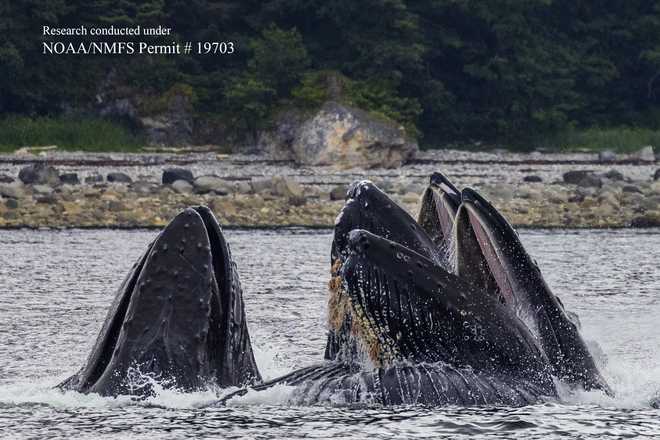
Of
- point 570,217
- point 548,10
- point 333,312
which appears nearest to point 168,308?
point 333,312

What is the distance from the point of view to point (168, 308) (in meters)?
7.95

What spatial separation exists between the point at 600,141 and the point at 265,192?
75.3ft

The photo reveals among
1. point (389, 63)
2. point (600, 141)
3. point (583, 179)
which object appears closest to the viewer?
point (583, 179)

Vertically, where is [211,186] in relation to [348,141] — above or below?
below

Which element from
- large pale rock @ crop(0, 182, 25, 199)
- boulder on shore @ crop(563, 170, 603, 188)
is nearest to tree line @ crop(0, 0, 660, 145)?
boulder on shore @ crop(563, 170, 603, 188)

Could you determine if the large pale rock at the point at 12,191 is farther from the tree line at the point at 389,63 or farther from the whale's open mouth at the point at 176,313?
the whale's open mouth at the point at 176,313

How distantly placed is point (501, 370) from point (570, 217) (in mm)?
25620

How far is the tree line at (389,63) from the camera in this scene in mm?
50938

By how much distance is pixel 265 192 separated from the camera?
35406mm

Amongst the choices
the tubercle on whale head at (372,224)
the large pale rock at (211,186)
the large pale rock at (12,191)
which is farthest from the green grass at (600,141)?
the tubercle on whale head at (372,224)

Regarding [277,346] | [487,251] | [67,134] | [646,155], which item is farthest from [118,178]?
[487,251]

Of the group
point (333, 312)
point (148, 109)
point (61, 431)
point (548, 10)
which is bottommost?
point (61, 431)

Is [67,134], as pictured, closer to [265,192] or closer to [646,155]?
[265,192]

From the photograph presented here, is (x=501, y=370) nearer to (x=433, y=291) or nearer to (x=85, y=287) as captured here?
(x=433, y=291)
